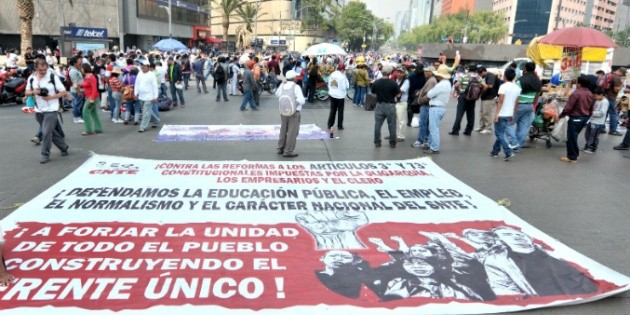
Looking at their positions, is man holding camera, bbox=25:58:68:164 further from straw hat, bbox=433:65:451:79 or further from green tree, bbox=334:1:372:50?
green tree, bbox=334:1:372:50

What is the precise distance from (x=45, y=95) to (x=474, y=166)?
760 centimetres

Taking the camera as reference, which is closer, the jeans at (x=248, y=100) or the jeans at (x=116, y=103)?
the jeans at (x=116, y=103)

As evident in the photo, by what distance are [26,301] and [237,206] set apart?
260 cm

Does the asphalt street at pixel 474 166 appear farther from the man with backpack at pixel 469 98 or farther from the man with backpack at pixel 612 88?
the man with backpack at pixel 612 88

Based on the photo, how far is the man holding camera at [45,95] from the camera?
7879 millimetres

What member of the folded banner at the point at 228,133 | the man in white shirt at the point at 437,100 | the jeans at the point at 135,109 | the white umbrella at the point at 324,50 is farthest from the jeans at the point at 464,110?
the white umbrella at the point at 324,50

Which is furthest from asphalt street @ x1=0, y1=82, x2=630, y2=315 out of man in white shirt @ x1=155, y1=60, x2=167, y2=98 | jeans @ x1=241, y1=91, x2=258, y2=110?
man in white shirt @ x1=155, y1=60, x2=167, y2=98

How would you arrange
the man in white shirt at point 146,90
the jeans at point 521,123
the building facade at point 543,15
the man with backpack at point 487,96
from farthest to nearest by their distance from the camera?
the building facade at point 543,15 < the man with backpack at point 487,96 < the man in white shirt at point 146,90 < the jeans at point 521,123

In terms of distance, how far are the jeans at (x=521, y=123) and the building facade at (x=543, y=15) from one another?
107m

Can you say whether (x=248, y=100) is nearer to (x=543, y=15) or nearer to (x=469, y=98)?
(x=469, y=98)

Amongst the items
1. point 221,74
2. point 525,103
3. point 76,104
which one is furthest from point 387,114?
point 221,74

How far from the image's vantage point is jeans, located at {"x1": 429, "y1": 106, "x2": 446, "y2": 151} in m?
9.30

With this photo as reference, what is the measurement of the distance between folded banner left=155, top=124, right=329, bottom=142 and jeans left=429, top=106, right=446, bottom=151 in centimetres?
256

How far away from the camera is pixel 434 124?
30.8 ft
